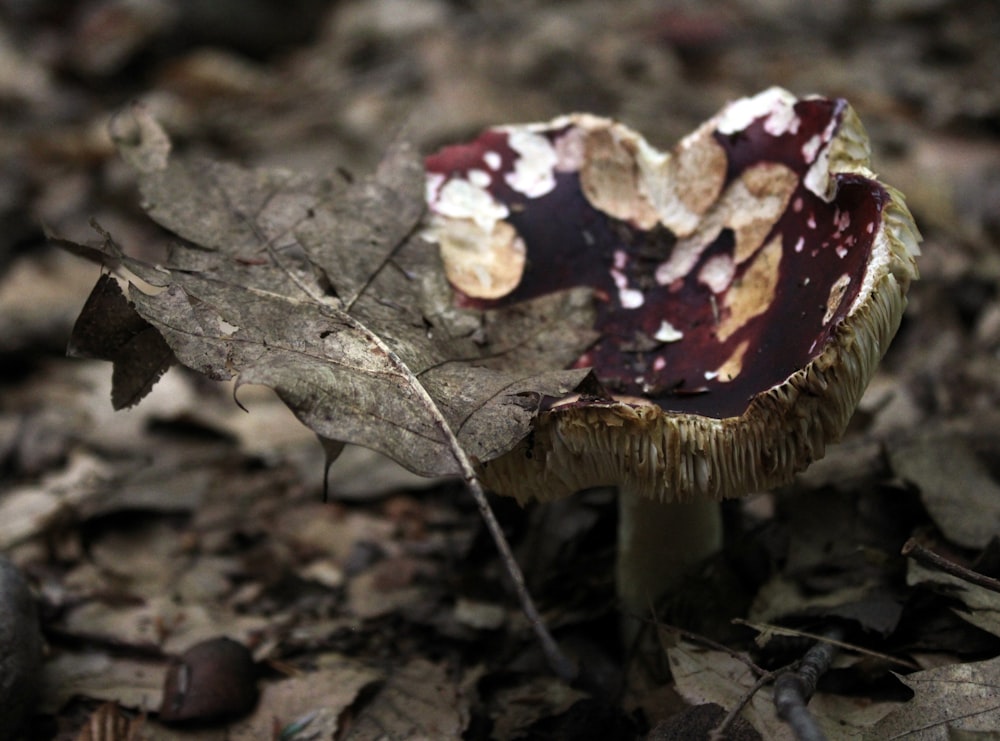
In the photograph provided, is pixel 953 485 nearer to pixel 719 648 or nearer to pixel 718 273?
pixel 718 273

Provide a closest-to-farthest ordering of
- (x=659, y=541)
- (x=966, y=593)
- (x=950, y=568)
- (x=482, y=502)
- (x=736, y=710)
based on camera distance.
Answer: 1. (x=482, y=502)
2. (x=736, y=710)
3. (x=950, y=568)
4. (x=966, y=593)
5. (x=659, y=541)

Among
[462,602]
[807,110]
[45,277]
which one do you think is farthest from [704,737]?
[45,277]

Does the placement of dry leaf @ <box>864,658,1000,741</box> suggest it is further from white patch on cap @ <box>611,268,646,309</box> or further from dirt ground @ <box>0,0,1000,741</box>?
white patch on cap @ <box>611,268,646,309</box>

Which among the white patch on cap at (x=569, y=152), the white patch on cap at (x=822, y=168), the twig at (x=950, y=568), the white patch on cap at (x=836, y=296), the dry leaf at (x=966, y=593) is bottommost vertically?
the dry leaf at (x=966, y=593)

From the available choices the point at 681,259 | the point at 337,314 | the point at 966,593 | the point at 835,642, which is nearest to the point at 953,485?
the point at 966,593

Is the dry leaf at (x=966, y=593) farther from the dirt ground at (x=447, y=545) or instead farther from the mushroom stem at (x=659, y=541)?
the mushroom stem at (x=659, y=541)

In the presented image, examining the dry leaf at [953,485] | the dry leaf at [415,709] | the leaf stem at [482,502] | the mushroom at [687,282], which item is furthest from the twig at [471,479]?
the dry leaf at [953,485]

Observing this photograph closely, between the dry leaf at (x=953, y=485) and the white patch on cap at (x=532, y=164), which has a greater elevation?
the white patch on cap at (x=532, y=164)
